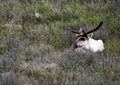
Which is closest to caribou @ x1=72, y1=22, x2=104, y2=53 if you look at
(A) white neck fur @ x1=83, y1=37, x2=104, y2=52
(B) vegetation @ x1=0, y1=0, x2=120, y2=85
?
(A) white neck fur @ x1=83, y1=37, x2=104, y2=52

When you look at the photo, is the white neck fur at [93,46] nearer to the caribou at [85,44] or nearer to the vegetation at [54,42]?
the caribou at [85,44]

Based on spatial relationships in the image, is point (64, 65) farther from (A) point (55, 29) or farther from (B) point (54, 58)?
(A) point (55, 29)

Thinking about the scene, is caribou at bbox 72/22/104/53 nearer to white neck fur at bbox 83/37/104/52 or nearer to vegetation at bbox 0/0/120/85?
white neck fur at bbox 83/37/104/52

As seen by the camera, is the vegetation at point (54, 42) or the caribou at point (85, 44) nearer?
the vegetation at point (54, 42)

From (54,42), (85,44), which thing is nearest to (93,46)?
(85,44)

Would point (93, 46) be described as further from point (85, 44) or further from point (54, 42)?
point (54, 42)

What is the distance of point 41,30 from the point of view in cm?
1121

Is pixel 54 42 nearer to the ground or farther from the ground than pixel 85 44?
nearer to the ground

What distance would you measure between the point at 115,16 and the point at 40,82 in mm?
5527

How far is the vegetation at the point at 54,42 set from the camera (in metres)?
7.61

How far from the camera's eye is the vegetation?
7605mm

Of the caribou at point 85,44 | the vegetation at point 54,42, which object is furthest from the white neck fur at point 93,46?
the vegetation at point 54,42

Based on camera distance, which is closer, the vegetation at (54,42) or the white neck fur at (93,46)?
the vegetation at (54,42)

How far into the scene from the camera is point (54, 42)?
34.1 feet
